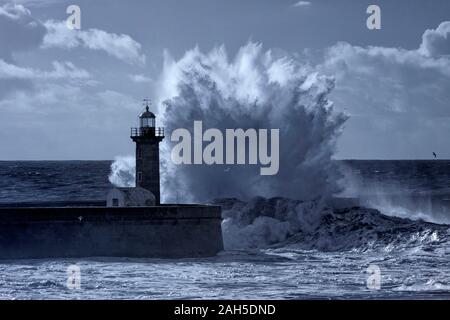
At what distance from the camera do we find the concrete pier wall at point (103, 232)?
20.3 metres

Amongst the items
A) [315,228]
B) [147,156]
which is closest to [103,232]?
[147,156]

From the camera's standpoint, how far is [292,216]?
2702 centimetres

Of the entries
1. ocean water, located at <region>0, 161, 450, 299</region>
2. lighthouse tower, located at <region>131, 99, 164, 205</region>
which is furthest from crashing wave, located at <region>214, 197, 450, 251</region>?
lighthouse tower, located at <region>131, 99, 164, 205</region>

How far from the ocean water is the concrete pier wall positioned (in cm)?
45

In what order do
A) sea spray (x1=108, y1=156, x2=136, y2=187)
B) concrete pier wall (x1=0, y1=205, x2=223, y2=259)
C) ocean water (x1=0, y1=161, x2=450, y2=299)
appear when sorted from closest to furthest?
1. ocean water (x1=0, y1=161, x2=450, y2=299)
2. concrete pier wall (x1=0, y1=205, x2=223, y2=259)
3. sea spray (x1=108, y1=156, x2=136, y2=187)

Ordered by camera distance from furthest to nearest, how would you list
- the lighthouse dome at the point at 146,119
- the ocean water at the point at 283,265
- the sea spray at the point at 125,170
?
the sea spray at the point at 125,170 → the lighthouse dome at the point at 146,119 → the ocean water at the point at 283,265

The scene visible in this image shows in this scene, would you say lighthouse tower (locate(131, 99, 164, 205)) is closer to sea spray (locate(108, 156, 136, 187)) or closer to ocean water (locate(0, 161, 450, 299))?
ocean water (locate(0, 161, 450, 299))

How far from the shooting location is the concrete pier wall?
20281 millimetres

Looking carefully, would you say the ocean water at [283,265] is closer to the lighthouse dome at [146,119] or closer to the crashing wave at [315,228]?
the crashing wave at [315,228]

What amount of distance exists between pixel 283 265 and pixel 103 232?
12.4ft

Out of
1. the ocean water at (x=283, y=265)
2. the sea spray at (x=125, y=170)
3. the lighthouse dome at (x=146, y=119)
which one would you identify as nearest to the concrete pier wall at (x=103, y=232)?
the ocean water at (x=283, y=265)

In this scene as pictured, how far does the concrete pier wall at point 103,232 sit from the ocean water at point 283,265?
1.47 feet

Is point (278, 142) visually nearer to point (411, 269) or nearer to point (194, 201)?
point (194, 201)
